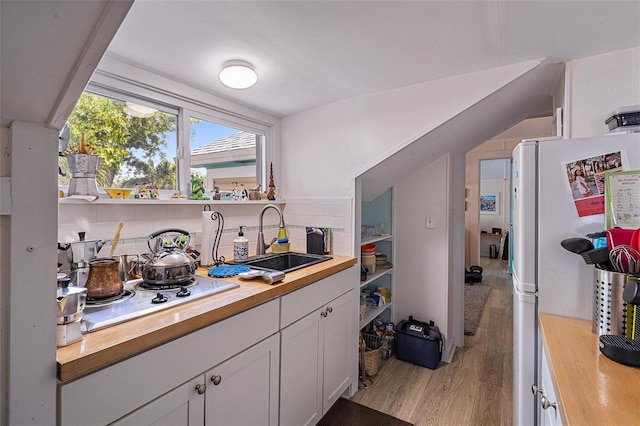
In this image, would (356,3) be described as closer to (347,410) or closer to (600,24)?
(600,24)

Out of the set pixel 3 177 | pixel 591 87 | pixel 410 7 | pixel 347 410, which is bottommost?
pixel 347 410

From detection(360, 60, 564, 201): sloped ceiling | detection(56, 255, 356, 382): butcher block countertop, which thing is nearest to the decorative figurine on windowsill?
detection(56, 255, 356, 382): butcher block countertop

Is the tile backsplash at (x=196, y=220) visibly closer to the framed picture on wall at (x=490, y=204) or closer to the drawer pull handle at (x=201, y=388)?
the drawer pull handle at (x=201, y=388)

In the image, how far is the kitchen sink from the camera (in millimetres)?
1945

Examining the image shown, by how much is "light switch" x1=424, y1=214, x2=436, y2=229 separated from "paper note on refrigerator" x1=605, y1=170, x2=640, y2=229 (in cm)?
153

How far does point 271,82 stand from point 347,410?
2.11 metres

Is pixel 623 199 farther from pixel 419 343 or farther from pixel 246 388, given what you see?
pixel 419 343

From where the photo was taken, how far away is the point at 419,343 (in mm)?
2439

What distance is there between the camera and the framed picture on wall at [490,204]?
7.26 m

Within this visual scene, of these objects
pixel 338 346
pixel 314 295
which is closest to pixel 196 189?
pixel 314 295

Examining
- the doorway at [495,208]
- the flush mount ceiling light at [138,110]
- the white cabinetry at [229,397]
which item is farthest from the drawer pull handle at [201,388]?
the doorway at [495,208]

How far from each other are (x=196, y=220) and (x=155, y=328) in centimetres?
108

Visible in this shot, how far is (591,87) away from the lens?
1478 millimetres

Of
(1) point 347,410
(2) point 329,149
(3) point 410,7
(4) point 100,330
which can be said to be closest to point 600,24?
(3) point 410,7
